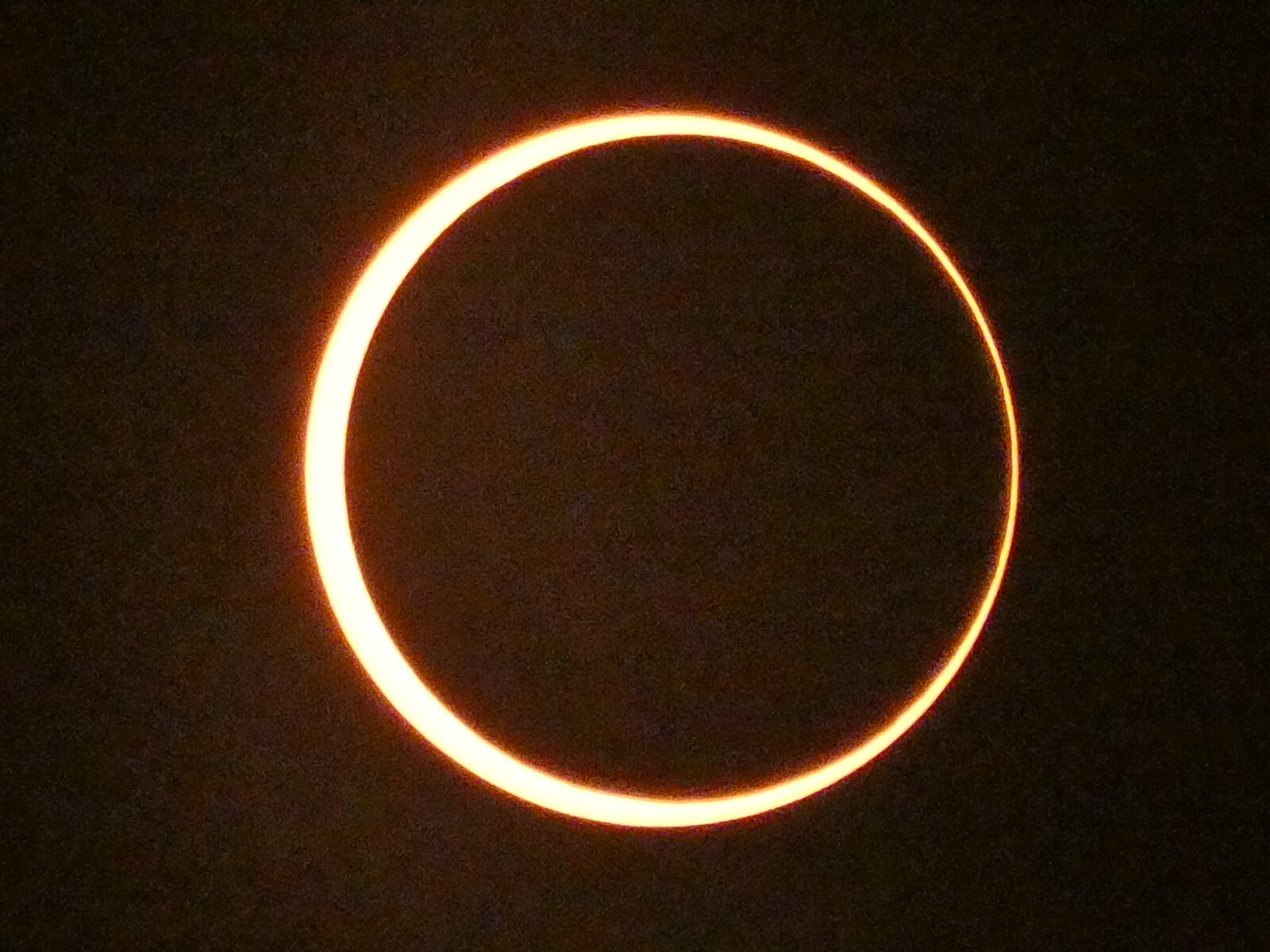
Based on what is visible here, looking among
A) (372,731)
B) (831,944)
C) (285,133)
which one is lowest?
(831,944)

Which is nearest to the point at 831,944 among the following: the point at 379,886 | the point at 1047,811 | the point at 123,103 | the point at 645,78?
the point at 1047,811

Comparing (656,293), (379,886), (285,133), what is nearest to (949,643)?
(656,293)

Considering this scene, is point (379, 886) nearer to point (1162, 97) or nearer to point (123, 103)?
point (123, 103)

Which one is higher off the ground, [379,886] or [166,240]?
[166,240]
